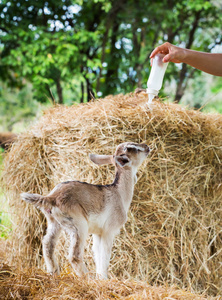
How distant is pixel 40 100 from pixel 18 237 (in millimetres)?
4476

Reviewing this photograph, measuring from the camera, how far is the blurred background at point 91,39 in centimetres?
618

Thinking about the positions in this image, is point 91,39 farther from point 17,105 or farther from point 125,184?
point 17,105

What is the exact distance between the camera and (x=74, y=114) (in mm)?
2842

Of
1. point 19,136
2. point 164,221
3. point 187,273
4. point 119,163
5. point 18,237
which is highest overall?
point 119,163

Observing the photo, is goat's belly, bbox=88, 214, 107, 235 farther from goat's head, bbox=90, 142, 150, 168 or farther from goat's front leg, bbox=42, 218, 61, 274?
goat's head, bbox=90, 142, 150, 168

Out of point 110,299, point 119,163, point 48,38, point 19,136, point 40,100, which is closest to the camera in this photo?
point 110,299

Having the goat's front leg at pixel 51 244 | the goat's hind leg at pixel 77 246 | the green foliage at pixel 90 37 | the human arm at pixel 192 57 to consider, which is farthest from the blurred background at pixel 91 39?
the goat's hind leg at pixel 77 246

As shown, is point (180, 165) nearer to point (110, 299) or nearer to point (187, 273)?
point (187, 273)

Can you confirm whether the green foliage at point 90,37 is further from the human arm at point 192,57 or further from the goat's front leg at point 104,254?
the goat's front leg at point 104,254

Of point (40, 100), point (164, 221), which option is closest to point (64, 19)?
point (40, 100)

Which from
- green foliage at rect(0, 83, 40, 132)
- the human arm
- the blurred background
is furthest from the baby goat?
green foliage at rect(0, 83, 40, 132)

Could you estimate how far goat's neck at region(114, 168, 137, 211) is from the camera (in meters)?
2.06

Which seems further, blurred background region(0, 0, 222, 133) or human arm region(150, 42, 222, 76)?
blurred background region(0, 0, 222, 133)

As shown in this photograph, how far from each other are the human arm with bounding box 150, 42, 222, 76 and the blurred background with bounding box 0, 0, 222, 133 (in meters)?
4.04
